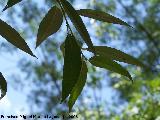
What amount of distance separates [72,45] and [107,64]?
117 mm

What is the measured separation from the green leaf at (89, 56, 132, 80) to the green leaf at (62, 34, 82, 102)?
10cm

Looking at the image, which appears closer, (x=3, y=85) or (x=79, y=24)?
(x=79, y=24)

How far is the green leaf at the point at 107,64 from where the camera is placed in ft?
2.84

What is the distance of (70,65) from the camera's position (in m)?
0.74

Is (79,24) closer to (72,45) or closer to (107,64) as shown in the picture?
(72,45)

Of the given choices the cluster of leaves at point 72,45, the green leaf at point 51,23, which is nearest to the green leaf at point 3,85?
the cluster of leaves at point 72,45

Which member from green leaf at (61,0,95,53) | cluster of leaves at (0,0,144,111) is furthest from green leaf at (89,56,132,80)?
green leaf at (61,0,95,53)

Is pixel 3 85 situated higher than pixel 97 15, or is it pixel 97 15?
pixel 97 15

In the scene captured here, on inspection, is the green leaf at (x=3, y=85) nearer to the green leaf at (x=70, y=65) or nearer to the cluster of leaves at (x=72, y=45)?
the cluster of leaves at (x=72, y=45)

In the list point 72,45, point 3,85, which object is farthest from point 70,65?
point 3,85

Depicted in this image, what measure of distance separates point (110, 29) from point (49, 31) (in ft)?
20.7

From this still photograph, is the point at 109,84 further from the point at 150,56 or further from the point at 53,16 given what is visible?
the point at 53,16

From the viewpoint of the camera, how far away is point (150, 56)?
10.9m

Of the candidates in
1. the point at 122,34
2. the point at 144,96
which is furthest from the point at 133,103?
the point at 122,34
